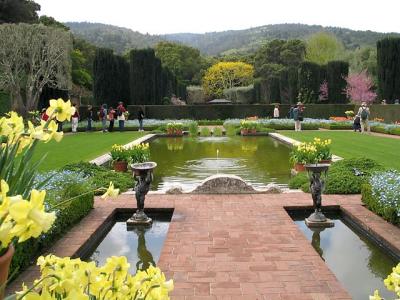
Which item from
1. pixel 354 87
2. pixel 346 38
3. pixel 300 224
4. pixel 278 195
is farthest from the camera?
pixel 346 38

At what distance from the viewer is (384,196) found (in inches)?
234

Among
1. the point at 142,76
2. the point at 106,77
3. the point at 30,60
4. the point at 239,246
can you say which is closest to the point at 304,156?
the point at 239,246

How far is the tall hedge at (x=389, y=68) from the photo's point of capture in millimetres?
28594

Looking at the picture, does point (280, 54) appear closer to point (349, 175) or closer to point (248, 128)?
point (248, 128)

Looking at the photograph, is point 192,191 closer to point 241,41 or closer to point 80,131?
point 80,131

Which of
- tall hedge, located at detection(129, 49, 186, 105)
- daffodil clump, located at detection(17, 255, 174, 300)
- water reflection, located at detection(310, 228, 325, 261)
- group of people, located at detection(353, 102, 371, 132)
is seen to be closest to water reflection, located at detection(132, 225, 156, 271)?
water reflection, located at detection(310, 228, 325, 261)

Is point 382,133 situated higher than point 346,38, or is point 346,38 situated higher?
point 346,38

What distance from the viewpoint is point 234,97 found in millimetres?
52625

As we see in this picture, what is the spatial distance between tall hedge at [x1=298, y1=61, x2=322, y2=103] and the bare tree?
17253mm

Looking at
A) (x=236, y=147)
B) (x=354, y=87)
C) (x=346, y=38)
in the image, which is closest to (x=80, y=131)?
(x=236, y=147)

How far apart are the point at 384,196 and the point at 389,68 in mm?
25152

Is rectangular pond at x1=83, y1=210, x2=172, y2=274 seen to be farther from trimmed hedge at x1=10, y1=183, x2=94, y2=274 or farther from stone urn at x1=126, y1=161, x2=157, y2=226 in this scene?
trimmed hedge at x1=10, y1=183, x2=94, y2=274

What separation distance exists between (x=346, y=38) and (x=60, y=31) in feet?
271

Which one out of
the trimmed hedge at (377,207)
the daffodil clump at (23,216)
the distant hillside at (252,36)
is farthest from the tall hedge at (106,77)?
the distant hillside at (252,36)
